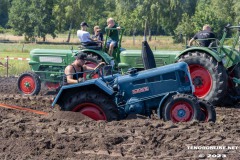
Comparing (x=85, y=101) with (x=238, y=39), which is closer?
(x=85, y=101)

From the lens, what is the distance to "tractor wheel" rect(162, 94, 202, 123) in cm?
919

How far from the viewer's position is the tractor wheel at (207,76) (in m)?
12.9

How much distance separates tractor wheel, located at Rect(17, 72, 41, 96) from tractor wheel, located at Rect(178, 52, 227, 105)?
171 inches

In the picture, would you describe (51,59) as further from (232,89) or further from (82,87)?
(82,87)

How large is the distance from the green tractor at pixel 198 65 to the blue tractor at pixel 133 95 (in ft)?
11.3

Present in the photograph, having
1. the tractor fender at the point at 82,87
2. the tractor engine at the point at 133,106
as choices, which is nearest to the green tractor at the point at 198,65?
the tractor engine at the point at 133,106

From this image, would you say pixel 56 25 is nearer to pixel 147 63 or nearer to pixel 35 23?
pixel 35 23

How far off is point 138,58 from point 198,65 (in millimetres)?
2077

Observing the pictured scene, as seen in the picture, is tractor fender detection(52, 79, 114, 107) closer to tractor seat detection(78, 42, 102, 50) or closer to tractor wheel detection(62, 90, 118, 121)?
tractor wheel detection(62, 90, 118, 121)

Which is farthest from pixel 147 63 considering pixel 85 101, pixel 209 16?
pixel 209 16

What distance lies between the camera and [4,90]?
659 inches

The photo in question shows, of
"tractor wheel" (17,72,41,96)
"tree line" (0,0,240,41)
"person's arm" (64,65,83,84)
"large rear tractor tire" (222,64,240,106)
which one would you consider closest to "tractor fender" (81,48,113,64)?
"tractor wheel" (17,72,41,96)

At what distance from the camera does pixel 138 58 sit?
14609mm

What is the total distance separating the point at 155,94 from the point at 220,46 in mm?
4125
